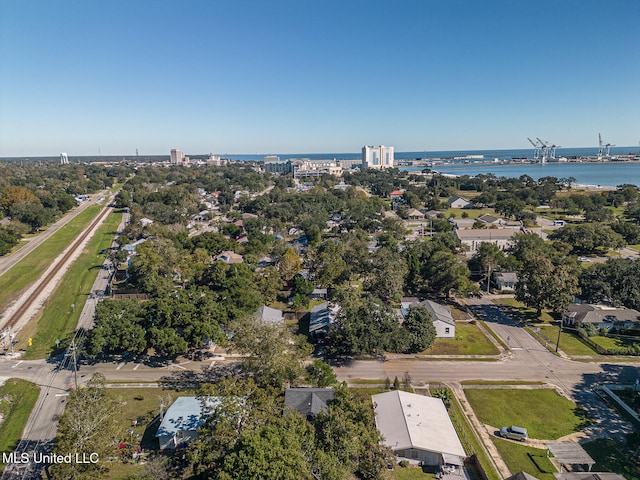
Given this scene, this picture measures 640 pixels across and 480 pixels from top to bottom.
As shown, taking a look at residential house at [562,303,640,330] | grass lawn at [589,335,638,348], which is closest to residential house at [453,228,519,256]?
residential house at [562,303,640,330]

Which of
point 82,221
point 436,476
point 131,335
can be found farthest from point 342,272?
point 82,221

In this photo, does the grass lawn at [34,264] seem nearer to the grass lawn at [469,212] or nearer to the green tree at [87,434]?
the green tree at [87,434]

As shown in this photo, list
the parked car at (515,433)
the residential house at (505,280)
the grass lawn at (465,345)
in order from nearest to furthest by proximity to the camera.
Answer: the parked car at (515,433), the grass lawn at (465,345), the residential house at (505,280)

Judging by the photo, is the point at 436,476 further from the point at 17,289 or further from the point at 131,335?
the point at 17,289

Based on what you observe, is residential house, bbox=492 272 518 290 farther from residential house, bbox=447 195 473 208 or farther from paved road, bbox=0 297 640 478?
residential house, bbox=447 195 473 208

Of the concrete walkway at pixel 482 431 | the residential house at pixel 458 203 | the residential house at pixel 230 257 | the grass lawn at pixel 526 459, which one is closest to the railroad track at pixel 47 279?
the residential house at pixel 230 257

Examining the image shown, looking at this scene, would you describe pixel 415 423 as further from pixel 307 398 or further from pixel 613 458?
pixel 613 458
